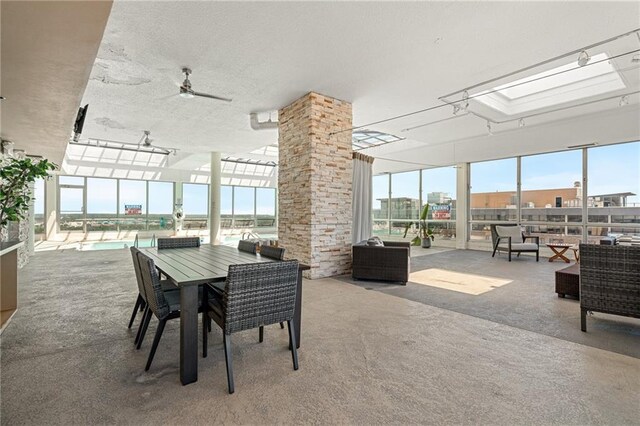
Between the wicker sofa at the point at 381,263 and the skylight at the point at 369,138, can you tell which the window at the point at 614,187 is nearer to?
the skylight at the point at 369,138

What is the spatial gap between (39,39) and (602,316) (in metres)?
5.55

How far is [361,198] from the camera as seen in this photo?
5.90 metres

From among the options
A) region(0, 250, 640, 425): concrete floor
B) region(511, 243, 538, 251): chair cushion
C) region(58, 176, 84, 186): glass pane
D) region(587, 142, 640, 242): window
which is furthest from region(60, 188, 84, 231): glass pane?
region(587, 142, 640, 242): window

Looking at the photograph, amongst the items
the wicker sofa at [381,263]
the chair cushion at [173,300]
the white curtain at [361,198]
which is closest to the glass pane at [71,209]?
the white curtain at [361,198]

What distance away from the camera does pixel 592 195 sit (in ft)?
23.5

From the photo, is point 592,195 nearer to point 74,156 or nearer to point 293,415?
point 293,415

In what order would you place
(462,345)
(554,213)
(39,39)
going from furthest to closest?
(554,213), (462,345), (39,39)

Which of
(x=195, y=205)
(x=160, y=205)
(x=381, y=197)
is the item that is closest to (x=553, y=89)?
(x=381, y=197)

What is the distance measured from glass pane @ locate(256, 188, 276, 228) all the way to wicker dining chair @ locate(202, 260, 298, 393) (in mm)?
14168

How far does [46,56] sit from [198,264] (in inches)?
76.0

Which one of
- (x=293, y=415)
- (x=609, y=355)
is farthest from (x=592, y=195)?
(x=293, y=415)

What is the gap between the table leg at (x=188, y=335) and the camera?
2.01 m

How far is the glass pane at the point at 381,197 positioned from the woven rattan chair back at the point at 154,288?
33.2 feet

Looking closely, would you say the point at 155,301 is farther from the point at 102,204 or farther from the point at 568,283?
the point at 102,204
